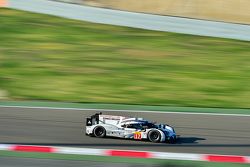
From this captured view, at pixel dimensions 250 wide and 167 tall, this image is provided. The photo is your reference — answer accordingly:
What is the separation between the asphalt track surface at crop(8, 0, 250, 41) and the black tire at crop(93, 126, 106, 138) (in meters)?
11.0

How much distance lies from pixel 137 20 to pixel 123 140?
1151 cm

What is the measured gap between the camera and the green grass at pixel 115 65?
15188mm

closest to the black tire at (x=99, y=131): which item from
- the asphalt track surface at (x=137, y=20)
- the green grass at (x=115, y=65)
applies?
the green grass at (x=115, y=65)

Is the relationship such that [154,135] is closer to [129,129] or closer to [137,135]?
[137,135]

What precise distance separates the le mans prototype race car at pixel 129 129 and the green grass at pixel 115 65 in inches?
133

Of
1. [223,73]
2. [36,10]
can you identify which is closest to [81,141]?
[223,73]

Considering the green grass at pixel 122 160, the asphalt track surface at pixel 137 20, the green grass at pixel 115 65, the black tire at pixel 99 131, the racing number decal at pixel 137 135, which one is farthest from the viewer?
the asphalt track surface at pixel 137 20

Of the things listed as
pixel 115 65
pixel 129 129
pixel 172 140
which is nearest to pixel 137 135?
pixel 129 129

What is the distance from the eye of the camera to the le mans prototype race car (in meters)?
10.9

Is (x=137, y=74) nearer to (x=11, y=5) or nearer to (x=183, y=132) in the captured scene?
(x=183, y=132)

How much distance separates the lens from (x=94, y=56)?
19.1m

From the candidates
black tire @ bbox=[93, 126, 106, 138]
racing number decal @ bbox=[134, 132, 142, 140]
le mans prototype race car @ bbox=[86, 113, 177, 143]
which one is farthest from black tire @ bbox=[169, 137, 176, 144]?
black tire @ bbox=[93, 126, 106, 138]

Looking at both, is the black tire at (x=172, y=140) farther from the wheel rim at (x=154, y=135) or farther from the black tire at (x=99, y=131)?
the black tire at (x=99, y=131)

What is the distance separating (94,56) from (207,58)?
3596 mm
